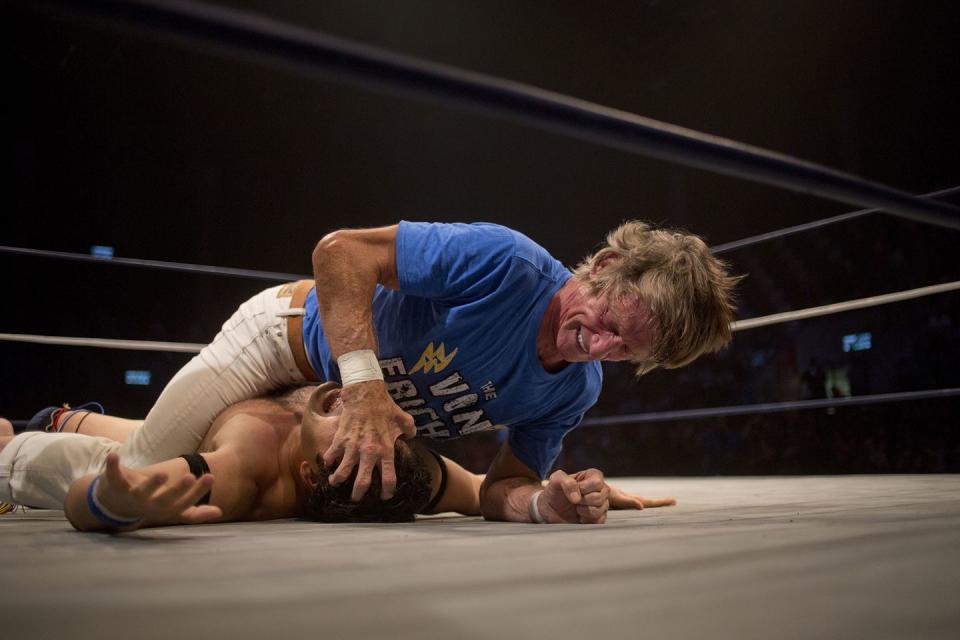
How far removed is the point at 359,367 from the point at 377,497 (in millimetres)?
207

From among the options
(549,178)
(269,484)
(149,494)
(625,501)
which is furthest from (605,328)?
(549,178)

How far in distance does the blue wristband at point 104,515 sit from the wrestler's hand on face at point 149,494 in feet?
0.04

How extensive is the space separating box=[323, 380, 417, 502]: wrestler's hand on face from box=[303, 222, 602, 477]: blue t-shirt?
0.65ft

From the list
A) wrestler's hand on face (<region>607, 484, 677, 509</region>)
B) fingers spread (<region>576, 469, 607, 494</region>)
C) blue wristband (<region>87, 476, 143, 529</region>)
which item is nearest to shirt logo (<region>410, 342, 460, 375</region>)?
fingers spread (<region>576, 469, 607, 494</region>)

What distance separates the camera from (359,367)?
1.10 m

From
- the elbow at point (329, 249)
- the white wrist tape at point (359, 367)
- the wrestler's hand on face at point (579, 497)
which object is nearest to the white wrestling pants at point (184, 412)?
the elbow at point (329, 249)

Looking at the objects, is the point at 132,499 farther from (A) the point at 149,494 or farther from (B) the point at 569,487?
(B) the point at 569,487

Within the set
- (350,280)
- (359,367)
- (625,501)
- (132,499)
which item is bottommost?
(625,501)

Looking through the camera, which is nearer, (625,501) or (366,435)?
(366,435)

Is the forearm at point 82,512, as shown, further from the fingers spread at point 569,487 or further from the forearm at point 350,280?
the fingers spread at point 569,487

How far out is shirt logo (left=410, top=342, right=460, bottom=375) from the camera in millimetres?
1312

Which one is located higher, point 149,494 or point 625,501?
point 149,494

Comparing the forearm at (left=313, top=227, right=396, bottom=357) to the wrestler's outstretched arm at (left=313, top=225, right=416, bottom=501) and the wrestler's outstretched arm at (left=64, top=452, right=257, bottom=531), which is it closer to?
the wrestler's outstretched arm at (left=313, top=225, right=416, bottom=501)

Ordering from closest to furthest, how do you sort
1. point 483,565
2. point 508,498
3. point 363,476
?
point 483,565 → point 363,476 → point 508,498
